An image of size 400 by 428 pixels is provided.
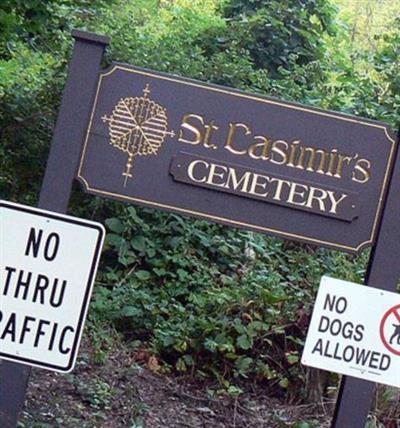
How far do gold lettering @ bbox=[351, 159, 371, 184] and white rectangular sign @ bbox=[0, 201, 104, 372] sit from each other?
1527 millimetres

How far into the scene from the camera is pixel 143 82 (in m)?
5.18

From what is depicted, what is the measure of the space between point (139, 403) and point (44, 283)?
313cm

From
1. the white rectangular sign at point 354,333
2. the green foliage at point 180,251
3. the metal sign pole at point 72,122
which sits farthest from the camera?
the green foliage at point 180,251

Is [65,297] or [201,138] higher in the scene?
[201,138]

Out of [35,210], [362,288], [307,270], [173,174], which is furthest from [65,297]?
[307,270]

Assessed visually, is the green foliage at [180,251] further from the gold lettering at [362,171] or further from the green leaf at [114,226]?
the gold lettering at [362,171]

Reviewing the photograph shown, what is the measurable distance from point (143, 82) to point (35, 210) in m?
1.08

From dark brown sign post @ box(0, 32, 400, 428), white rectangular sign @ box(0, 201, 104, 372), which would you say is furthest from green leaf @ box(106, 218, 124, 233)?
white rectangular sign @ box(0, 201, 104, 372)

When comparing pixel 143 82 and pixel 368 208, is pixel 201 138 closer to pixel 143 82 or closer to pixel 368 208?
pixel 143 82

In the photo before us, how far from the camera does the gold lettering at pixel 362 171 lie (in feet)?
17.3

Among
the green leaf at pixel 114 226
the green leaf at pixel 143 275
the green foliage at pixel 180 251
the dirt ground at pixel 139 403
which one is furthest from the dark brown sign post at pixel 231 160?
the green leaf at pixel 114 226

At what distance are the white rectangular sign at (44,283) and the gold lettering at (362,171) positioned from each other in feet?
5.01

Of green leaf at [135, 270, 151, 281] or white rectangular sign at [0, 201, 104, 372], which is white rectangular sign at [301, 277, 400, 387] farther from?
green leaf at [135, 270, 151, 281]

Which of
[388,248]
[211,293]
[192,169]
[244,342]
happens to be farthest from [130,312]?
[388,248]
